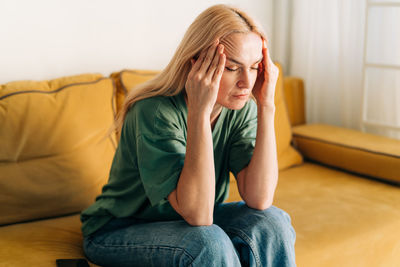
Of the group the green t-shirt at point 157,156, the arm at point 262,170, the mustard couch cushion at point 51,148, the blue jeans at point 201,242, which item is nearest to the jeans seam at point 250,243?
the blue jeans at point 201,242

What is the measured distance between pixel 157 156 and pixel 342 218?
2.67 ft

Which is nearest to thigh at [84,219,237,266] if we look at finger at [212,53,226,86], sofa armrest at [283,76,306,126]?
finger at [212,53,226,86]

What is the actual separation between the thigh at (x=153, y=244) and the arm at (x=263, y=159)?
197mm

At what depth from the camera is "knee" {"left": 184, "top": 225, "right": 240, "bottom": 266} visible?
113 centimetres

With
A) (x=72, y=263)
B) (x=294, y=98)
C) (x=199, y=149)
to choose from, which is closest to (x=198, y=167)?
(x=199, y=149)

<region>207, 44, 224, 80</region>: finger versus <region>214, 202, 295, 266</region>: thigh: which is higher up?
<region>207, 44, 224, 80</region>: finger

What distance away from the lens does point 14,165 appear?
1661mm

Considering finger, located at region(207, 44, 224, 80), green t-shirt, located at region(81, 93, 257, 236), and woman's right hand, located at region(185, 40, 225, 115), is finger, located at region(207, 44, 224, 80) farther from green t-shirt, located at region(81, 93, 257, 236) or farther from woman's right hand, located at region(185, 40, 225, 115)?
green t-shirt, located at region(81, 93, 257, 236)

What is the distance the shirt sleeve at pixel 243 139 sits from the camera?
56.6 inches

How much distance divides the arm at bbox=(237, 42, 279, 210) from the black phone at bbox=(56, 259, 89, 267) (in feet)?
1.61

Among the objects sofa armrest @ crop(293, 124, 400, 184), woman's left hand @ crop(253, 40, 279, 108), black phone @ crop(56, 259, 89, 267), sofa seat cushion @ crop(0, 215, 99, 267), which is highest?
woman's left hand @ crop(253, 40, 279, 108)

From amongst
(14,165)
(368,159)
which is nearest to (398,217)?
(368,159)

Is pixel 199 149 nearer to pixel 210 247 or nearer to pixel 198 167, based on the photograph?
pixel 198 167

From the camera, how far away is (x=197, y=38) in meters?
1.29
